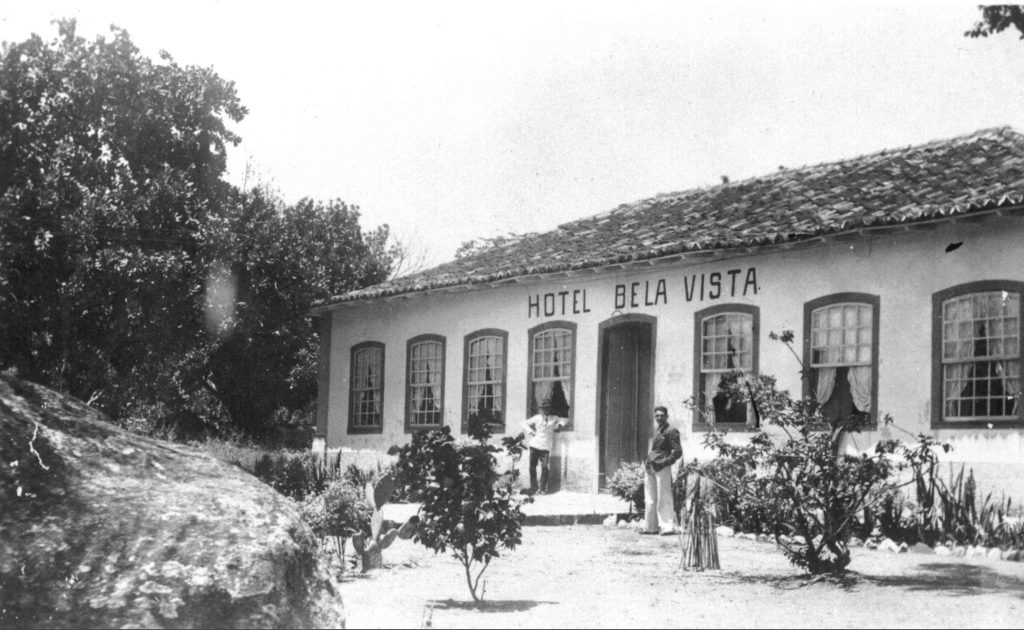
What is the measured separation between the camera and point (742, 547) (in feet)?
35.9

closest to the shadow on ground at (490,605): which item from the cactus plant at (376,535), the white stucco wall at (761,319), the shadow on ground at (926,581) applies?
the cactus plant at (376,535)

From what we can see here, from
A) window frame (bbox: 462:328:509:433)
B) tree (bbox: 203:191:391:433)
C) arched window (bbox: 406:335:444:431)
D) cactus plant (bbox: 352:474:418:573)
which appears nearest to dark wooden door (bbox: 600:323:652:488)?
window frame (bbox: 462:328:509:433)

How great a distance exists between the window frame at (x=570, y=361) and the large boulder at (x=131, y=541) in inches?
432

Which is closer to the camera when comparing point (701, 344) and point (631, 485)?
point (631, 485)

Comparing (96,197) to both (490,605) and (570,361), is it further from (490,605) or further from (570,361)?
(490,605)

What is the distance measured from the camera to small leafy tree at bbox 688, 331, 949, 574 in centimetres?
830

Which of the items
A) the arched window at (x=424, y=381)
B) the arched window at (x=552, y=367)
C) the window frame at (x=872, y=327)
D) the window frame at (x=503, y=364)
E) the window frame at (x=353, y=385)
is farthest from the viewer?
the window frame at (x=353, y=385)

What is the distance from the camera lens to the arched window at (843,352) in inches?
502

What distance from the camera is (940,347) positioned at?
1209cm

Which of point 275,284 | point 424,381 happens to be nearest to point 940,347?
point 424,381

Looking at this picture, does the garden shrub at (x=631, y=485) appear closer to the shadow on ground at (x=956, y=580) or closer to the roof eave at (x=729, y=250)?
the roof eave at (x=729, y=250)

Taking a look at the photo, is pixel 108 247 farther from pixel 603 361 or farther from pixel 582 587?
pixel 582 587

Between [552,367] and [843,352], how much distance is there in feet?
16.0

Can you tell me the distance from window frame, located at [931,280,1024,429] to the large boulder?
8504 mm
